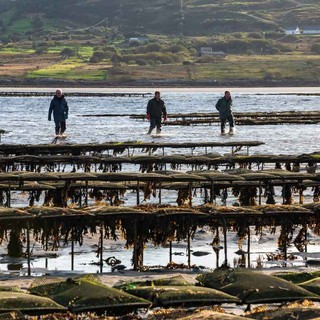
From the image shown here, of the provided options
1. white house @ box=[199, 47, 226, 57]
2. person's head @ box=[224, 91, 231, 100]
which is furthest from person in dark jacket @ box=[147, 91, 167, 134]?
white house @ box=[199, 47, 226, 57]

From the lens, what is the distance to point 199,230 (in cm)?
2358

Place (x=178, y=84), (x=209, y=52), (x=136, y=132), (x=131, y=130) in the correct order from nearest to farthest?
(x=136, y=132), (x=131, y=130), (x=178, y=84), (x=209, y=52)

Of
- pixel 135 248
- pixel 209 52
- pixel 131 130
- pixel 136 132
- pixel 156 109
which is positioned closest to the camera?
pixel 135 248

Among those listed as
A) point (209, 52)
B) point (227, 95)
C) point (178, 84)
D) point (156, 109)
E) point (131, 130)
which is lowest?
point (178, 84)

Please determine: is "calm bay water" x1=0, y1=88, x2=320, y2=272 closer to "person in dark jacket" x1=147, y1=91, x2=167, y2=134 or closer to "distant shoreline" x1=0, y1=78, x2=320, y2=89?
"person in dark jacket" x1=147, y1=91, x2=167, y2=134

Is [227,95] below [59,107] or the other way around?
the other way around

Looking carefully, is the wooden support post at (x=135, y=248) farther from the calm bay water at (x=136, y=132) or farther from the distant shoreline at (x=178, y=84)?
the distant shoreline at (x=178, y=84)

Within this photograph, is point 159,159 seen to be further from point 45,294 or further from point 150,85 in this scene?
point 150,85

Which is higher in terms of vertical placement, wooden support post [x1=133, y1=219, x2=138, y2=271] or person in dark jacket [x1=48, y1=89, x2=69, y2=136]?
person in dark jacket [x1=48, y1=89, x2=69, y2=136]

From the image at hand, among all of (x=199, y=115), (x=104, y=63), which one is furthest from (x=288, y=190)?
(x=104, y=63)

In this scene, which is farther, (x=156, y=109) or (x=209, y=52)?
(x=209, y=52)

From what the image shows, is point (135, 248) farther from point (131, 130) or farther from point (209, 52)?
point (209, 52)

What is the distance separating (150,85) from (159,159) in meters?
117

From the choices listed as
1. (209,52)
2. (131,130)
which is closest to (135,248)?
(131,130)
